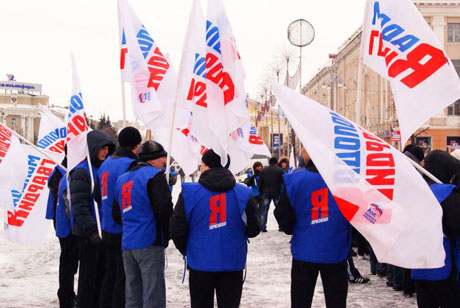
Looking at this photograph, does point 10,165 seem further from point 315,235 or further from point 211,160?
point 315,235

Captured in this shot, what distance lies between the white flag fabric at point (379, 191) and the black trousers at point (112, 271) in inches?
88.5

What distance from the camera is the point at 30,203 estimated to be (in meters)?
8.27

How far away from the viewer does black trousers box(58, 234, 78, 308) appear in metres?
6.75

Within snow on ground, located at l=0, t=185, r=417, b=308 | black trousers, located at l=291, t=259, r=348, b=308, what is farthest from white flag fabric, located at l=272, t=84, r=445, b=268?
snow on ground, located at l=0, t=185, r=417, b=308

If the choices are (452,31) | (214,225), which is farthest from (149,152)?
(452,31)

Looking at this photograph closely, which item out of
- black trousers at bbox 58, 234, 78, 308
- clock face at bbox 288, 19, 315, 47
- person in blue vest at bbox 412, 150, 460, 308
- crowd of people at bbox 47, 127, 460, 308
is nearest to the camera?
person in blue vest at bbox 412, 150, 460, 308

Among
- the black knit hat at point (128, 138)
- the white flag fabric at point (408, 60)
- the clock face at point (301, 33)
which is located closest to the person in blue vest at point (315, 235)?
the white flag fabric at point (408, 60)

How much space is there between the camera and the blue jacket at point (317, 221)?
4973 mm

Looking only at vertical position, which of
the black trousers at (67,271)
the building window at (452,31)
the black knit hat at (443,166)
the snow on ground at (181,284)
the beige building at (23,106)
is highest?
the beige building at (23,106)

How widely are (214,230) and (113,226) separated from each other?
4.20ft

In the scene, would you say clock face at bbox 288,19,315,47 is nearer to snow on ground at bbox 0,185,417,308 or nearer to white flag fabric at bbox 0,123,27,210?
snow on ground at bbox 0,185,417,308

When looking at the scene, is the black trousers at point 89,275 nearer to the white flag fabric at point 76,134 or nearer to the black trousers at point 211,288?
the white flag fabric at point 76,134

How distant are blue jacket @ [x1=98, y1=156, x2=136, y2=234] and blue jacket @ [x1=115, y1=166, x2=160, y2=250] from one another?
384mm

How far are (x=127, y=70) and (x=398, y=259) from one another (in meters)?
4.16
